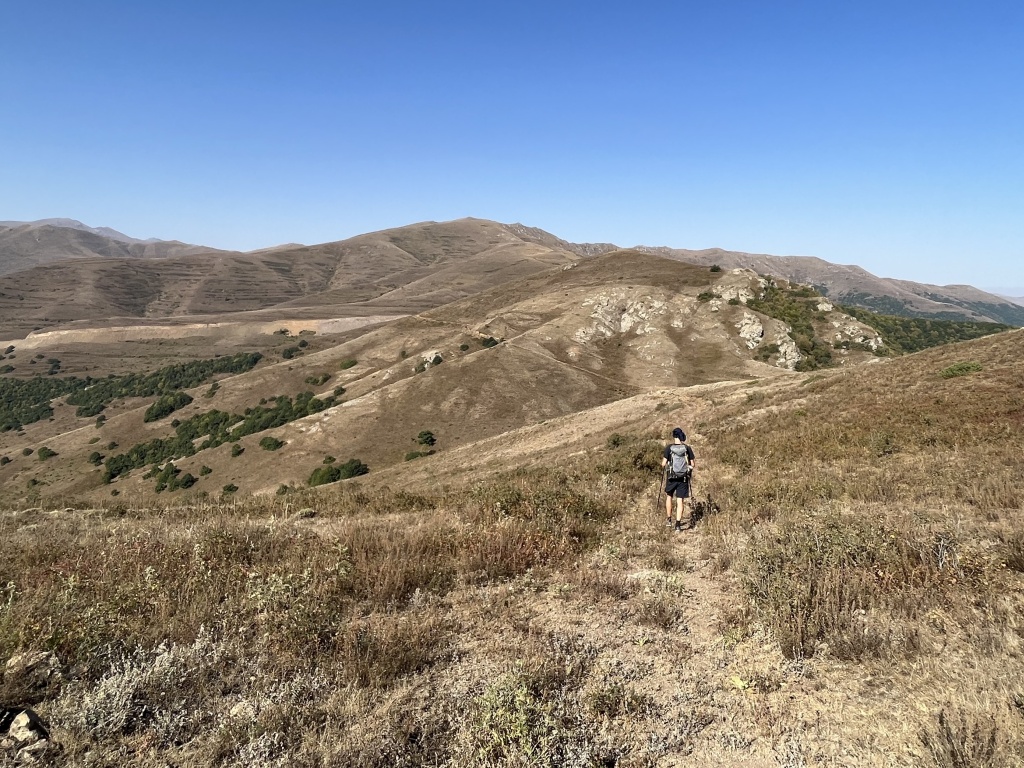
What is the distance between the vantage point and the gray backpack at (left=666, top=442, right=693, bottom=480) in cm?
1099

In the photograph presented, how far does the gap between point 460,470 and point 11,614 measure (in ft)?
107

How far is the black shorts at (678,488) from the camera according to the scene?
10.7 metres

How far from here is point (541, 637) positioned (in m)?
5.55

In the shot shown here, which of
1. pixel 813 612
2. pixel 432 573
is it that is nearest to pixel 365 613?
pixel 432 573

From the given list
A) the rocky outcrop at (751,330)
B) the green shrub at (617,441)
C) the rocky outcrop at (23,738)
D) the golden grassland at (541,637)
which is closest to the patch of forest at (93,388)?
the rocky outcrop at (751,330)

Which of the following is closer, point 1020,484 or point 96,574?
point 96,574

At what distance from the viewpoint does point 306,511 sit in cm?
1323

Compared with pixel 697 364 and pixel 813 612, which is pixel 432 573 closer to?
pixel 813 612

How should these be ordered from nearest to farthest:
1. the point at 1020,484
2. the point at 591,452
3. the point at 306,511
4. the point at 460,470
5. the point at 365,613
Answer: the point at 365,613 < the point at 1020,484 < the point at 306,511 < the point at 591,452 < the point at 460,470

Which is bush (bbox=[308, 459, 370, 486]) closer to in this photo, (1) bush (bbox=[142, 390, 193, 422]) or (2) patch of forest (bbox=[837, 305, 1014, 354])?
(1) bush (bbox=[142, 390, 193, 422])

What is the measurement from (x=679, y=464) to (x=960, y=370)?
1923cm

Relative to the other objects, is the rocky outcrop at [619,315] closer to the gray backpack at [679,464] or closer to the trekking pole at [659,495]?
the trekking pole at [659,495]

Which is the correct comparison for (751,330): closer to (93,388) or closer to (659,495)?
(659,495)

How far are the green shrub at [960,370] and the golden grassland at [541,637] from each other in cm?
1425
